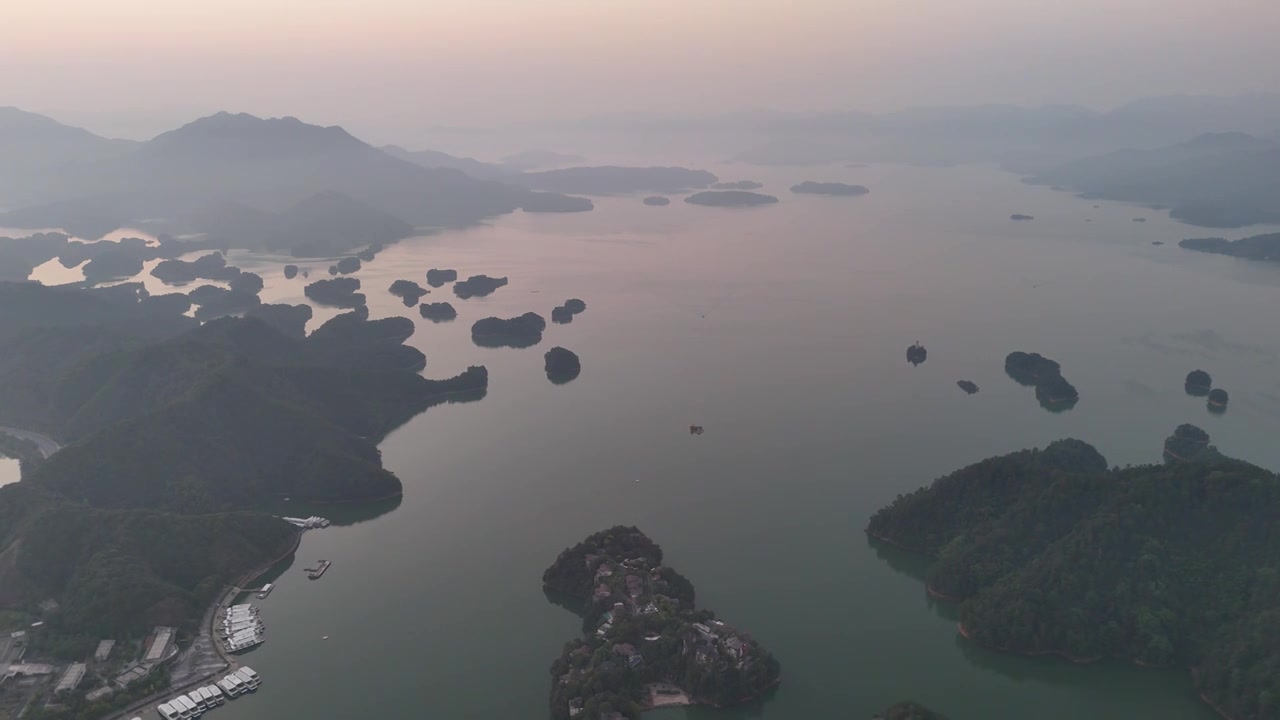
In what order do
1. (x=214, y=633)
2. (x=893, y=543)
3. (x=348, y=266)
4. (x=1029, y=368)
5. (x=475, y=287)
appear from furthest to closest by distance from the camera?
1. (x=348, y=266)
2. (x=475, y=287)
3. (x=1029, y=368)
4. (x=893, y=543)
5. (x=214, y=633)

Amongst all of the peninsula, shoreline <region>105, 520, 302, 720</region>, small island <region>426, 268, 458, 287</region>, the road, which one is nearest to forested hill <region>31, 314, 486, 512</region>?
the road

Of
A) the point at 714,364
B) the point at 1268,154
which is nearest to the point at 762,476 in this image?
the point at 714,364

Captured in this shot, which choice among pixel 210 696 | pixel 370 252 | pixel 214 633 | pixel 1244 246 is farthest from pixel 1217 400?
pixel 370 252

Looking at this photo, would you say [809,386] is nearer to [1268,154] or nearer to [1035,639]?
[1035,639]

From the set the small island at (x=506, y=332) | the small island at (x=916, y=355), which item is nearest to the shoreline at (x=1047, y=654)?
the small island at (x=916, y=355)

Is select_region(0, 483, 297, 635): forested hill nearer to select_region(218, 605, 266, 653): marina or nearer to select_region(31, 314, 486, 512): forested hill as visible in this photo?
select_region(218, 605, 266, 653): marina

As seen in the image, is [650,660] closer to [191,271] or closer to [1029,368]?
[1029,368]

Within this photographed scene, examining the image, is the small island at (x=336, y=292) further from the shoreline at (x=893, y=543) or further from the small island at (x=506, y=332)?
the shoreline at (x=893, y=543)
